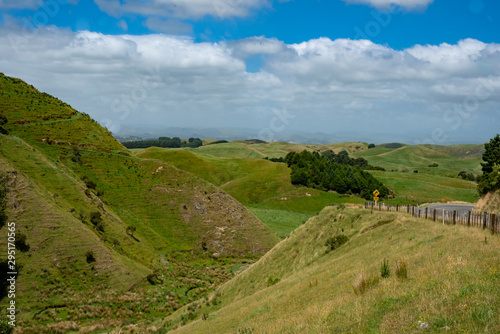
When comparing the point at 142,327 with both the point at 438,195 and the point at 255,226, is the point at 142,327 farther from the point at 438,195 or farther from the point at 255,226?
the point at 438,195

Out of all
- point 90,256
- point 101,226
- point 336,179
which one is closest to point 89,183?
point 101,226

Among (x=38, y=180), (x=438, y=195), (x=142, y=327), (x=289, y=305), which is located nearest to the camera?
(x=289, y=305)

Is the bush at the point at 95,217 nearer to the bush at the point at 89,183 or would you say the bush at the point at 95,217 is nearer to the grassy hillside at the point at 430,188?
the bush at the point at 89,183

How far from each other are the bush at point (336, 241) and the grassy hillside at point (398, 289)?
606mm

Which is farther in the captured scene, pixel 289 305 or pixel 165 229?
pixel 165 229

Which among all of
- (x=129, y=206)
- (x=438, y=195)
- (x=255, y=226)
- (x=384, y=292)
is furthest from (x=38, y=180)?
(x=438, y=195)

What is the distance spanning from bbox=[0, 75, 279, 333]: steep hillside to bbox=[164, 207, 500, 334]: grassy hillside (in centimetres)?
1031

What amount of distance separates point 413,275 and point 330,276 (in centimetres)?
742

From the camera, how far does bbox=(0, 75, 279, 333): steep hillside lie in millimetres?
32750

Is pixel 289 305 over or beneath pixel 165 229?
over

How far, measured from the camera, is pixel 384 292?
1139cm

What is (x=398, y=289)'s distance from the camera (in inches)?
438

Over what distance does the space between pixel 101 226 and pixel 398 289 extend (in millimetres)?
40416

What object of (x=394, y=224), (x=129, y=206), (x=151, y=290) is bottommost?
(x=151, y=290)
